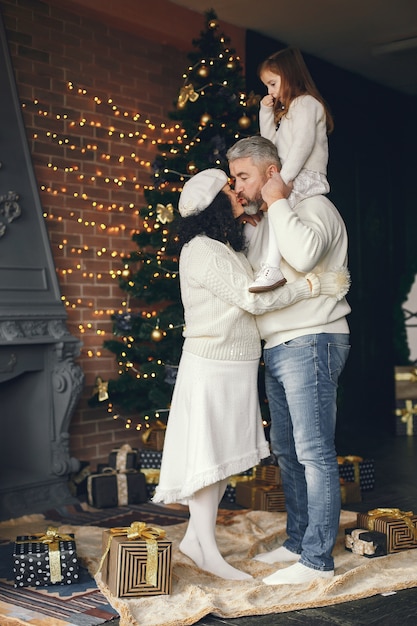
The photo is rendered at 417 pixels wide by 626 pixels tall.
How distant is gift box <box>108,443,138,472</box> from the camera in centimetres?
480

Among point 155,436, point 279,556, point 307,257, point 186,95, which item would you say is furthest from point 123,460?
point 307,257

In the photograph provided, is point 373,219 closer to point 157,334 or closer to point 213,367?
point 157,334

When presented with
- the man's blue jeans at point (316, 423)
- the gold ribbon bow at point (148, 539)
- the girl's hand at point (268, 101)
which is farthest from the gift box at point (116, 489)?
the girl's hand at point (268, 101)

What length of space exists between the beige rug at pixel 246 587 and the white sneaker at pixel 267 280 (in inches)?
41.2

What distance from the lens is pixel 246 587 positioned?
3.10 m

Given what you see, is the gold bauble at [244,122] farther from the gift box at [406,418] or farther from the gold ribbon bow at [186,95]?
the gift box at [406,418]

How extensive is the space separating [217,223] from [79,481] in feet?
7.17

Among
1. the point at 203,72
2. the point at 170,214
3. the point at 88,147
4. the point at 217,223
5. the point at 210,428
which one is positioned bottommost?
the point at 210,428

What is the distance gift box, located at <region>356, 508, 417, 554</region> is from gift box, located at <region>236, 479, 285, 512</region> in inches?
26.0

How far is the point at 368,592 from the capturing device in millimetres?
3041

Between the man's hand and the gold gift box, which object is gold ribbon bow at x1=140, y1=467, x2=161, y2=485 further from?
the man's hand

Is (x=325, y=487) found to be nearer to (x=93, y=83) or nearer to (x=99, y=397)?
(x=99, y=397)

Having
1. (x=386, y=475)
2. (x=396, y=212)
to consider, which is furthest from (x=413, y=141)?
(x=386, y=475)

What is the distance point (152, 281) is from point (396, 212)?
396cm
